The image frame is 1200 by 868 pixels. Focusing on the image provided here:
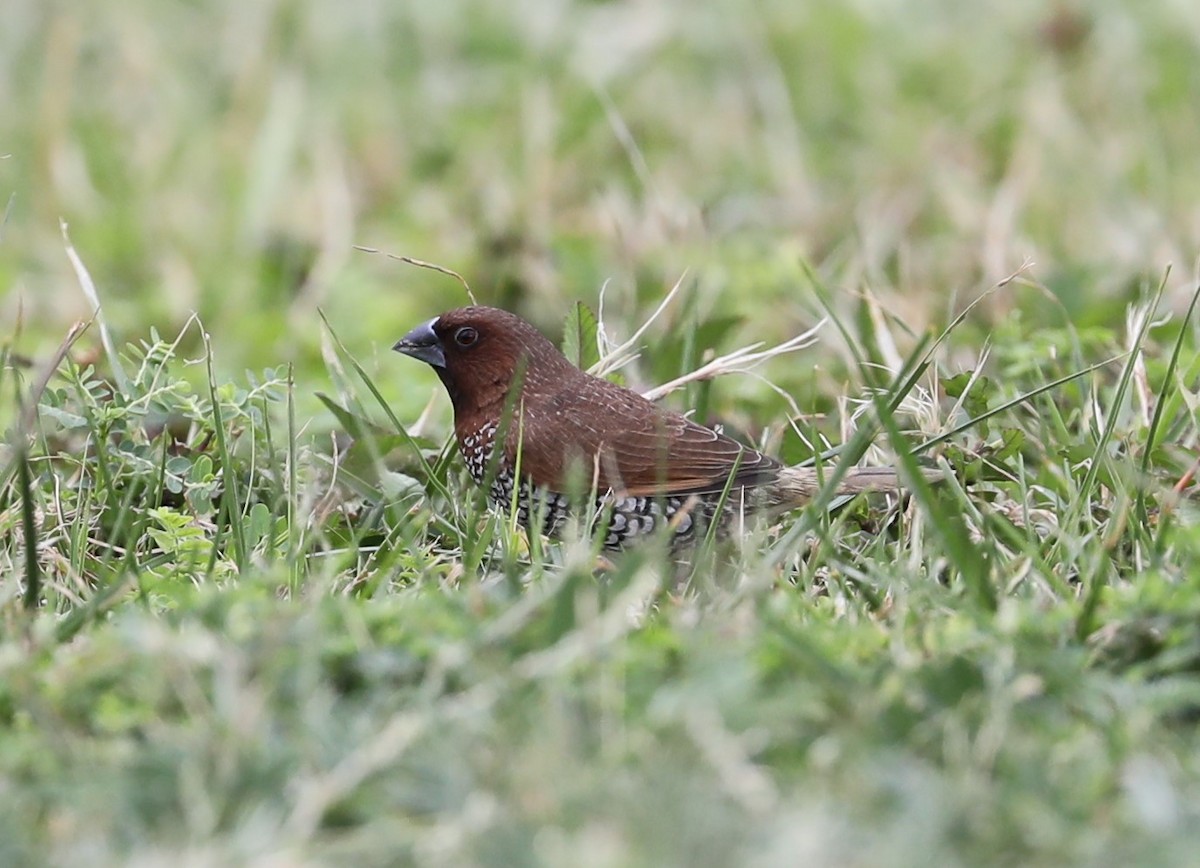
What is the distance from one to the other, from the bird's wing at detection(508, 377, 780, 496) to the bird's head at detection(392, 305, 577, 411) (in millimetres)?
136

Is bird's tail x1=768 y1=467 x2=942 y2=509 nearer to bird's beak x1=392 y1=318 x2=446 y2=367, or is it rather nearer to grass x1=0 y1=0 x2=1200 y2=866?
grass x1=0 y1=0 x2=1200 y2=866

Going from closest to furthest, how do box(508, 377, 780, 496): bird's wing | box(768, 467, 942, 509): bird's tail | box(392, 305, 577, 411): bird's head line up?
1. box(768, 467, 942, 509): bird's tail
2. box(508, 377, 780, 496): bird's wing
3. box(392, 305, 577, 411): bird's head

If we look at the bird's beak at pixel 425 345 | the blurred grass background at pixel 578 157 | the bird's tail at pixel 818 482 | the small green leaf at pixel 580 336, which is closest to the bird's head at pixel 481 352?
the bird's beak at pixel 425 345

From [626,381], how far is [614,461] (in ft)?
3.05

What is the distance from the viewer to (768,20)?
8.24m

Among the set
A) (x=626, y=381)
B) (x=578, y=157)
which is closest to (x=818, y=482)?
(x=626, y=381)

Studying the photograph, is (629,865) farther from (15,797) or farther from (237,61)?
(237,61)

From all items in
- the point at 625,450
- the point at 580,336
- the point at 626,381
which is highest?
the point at 580,336

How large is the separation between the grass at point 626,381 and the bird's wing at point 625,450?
18cm

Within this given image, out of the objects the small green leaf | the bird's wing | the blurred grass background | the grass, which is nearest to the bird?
the bird's wing

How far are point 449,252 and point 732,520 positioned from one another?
276 cm

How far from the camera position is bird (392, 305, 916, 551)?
368 centimetres

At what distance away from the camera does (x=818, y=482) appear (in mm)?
3502

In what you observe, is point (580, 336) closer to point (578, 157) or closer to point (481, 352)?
point (481, 352)
